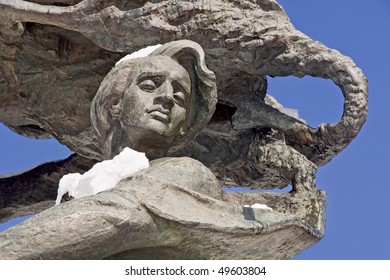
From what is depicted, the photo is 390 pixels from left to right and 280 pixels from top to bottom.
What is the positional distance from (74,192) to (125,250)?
46 centimetres

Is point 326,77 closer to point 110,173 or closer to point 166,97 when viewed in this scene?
point 166,97

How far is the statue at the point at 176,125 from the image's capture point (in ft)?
10.0

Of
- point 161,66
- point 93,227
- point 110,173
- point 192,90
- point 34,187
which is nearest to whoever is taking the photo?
point 93,227

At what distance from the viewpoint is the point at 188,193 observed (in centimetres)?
320

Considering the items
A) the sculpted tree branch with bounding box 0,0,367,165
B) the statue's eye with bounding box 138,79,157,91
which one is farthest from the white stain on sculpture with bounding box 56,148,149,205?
the sculpted tree branch with bounding box 0,0,367,165

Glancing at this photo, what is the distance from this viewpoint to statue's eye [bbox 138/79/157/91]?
3.70 m

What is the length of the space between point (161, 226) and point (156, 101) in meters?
0.74

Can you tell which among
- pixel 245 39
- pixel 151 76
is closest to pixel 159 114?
pixel 151 76

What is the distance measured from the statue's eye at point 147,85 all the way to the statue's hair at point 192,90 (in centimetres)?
9

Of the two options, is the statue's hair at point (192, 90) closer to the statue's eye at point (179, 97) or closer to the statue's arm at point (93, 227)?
the statue's eye at point (179, 97)

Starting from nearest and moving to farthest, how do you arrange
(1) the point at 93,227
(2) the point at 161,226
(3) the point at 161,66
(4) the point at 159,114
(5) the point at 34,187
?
(1) the point at 93,227, (2) the point at 161,226, (4) the point at 159,114, (3) the point at 161,66, (5) the point at 34,187

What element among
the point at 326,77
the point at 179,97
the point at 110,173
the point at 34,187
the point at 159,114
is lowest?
the point at 110,173

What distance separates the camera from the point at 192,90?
387cm

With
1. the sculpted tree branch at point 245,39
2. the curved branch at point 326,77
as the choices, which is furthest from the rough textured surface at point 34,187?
the curved branch at point 326,77
